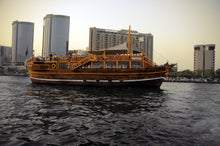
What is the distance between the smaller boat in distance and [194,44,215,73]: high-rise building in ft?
674

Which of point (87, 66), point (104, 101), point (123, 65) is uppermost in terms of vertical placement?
point (123, 65)

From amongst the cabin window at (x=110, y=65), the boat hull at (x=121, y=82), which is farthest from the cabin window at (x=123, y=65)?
the boat hull at (x=121, y=82)

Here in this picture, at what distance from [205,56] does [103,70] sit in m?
212

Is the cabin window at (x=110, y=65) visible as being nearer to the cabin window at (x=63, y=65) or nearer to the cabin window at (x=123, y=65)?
the cabin window at (x=123, y=65)

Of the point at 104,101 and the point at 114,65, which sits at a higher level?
the point at 114,65

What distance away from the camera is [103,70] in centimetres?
2283

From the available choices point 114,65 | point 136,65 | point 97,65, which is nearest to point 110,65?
point 114,65

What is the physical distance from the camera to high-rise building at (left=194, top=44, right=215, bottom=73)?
190 metres

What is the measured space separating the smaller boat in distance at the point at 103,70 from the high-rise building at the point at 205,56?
205293mm

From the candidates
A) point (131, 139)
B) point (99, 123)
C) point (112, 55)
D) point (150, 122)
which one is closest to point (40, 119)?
point (99, 123)

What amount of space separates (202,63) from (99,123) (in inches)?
8924

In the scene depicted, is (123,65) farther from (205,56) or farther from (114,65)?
(205,56)

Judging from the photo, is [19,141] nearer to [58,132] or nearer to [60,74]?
[58,132]

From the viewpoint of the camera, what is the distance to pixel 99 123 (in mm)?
6270
